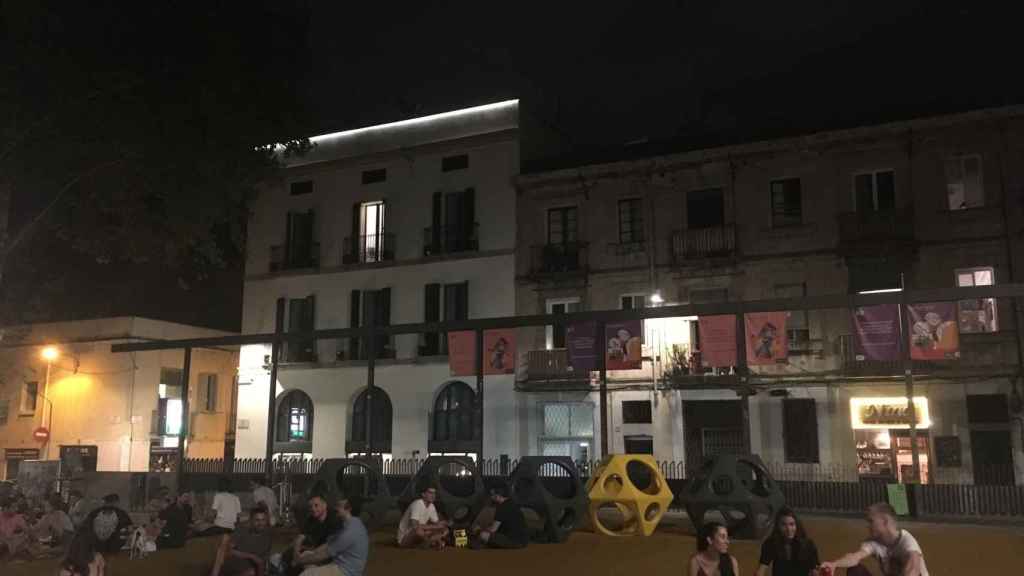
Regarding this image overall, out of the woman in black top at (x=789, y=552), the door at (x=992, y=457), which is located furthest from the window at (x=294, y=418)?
the woman in black top at (x=789, y=552)

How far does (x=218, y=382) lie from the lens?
3650 cm

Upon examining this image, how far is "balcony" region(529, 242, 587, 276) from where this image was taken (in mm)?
29109

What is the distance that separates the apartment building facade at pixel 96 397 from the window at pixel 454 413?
9.37 m

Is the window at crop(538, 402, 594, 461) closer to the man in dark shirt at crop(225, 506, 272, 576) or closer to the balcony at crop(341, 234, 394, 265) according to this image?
the balcony at crop(341, 234, 394, 265)

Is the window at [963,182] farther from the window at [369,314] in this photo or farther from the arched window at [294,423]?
the arched window at [294,423]

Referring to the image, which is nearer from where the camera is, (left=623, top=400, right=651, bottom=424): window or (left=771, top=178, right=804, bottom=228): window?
(left=771, top=178, right=804, bottom=228): window

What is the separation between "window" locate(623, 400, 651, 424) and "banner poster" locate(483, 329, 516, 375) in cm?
460

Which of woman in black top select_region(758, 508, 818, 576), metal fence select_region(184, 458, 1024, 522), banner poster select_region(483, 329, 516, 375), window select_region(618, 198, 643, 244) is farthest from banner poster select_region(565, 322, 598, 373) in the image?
woman in black top select_region(758, 508, 818, 576)

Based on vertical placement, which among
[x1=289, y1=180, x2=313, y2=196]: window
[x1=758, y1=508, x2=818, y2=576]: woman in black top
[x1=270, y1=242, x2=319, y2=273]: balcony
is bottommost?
[x1=758, y1=508, x2=818, y2=576]: woman in black top

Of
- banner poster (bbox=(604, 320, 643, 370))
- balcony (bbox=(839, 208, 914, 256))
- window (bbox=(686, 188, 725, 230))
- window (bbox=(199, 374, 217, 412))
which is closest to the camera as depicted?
banner poster (bbox=(604, 320, 643, 370))

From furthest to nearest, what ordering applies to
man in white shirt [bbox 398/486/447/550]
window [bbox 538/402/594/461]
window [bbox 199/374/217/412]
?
window [bbox 199/374/217/412] → window [bbox 538/402/594/461] → man in white shirt [bbox 398/486/447/550]

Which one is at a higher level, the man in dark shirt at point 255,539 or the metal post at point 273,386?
the metal post at point 273,386

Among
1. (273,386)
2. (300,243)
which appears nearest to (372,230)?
(300,243)

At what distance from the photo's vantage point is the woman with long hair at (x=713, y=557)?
7191 mm
